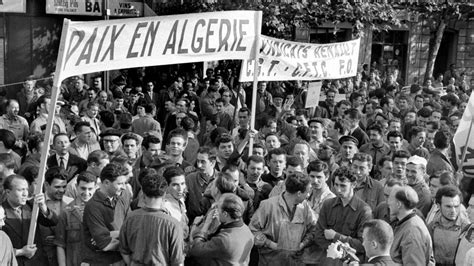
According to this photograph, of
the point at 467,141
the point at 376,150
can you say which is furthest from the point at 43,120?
the point at 467,141

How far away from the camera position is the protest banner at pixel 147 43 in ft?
21.7

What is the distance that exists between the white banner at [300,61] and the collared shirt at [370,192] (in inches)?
99.4

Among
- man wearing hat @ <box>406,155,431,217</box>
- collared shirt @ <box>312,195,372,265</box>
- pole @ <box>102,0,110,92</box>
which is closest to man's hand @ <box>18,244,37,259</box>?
collared shirt @ <box>312,195,372,265</box>

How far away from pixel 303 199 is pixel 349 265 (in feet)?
4.61

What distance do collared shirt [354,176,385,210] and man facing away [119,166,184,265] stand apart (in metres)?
2.54

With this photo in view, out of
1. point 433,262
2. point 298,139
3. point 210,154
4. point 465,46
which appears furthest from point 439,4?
point 433,262

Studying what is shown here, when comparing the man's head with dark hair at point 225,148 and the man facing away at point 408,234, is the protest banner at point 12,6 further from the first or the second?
the man facing away at point 408,234

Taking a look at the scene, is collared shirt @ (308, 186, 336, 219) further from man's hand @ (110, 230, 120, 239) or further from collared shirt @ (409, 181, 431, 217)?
man's hand @ (110, 230, 120, 239)

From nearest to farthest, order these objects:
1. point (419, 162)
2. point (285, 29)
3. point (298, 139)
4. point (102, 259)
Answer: point (102, 259)
point (419, 162)
point (298, 139)
point (285, 29)

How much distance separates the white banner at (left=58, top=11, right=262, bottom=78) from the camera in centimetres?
679

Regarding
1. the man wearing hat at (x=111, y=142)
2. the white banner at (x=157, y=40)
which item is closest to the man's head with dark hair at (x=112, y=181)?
the white banner at (x=157, y=40)

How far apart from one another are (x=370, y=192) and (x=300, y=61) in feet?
10.5

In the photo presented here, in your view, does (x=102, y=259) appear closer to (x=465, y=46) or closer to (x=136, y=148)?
(x=136, y=148)

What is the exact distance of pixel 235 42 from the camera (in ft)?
28.4
